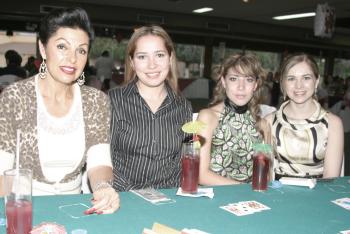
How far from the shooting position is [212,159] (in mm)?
2381

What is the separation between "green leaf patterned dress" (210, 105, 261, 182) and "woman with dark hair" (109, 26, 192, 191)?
23 cm

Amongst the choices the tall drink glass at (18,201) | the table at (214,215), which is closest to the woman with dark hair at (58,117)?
the table at (214,215)

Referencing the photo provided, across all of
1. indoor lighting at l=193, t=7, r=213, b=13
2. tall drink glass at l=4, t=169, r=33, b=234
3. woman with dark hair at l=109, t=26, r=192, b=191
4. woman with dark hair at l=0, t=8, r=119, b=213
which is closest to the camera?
tall drink glass at l=4, t=169, r=33, b=234

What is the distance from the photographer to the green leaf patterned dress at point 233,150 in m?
2.37

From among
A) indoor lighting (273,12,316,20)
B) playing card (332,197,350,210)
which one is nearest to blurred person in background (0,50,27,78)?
playing card (332,197,350,210)

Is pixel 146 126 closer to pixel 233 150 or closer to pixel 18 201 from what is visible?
pixel 233 150

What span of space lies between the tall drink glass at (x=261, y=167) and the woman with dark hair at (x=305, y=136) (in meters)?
0.55

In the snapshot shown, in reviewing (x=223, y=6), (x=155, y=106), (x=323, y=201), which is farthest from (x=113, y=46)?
(x=323, y=201)

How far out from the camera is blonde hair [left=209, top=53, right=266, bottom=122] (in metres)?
2.38

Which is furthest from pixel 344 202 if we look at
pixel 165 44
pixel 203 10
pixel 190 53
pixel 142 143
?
pixel 190 53

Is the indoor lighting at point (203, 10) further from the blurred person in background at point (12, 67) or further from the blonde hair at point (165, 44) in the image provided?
the blonde hair at point (165, 44)

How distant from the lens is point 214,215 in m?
1.49

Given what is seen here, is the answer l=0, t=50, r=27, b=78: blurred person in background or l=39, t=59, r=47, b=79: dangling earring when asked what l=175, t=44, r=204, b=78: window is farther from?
l=39, t=59, r=47, b=79: dangling earring

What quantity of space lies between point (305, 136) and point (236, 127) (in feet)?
1.39
